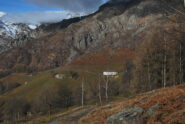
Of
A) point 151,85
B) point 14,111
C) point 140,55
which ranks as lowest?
point 14,111

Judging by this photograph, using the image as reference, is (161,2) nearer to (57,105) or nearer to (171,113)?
(171,113)

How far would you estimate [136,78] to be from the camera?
77.4m

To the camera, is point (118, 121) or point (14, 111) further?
point (14, 111)

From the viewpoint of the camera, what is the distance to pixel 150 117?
18672 mm

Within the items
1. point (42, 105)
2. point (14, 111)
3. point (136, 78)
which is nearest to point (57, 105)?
point (42, 105)

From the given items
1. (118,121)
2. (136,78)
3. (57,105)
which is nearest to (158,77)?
(136,78)

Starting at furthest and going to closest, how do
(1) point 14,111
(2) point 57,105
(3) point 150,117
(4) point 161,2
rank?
(1) point 14,111, (2) point 57,105, (3) point 150,117, (4) point 161,2

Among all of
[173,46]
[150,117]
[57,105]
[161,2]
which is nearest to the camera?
[161,2]

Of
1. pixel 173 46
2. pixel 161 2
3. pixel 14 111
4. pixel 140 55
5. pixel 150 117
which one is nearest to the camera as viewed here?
pixel 161 2

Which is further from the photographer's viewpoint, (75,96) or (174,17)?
(75,96)

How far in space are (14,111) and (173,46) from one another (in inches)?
4548

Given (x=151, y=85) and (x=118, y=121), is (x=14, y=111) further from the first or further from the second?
(x=118, y=121)

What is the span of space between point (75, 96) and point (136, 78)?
78706 millimetres

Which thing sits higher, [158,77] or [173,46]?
[173,46]
